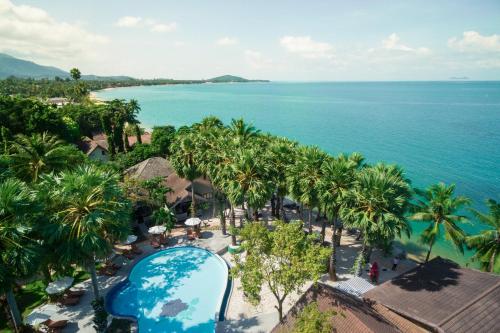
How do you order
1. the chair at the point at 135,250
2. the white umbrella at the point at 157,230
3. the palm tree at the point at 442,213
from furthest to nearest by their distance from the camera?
the white umbrella at the point at 157,230, the chair at the point at 135,250, the palm tree at the point at 442,213

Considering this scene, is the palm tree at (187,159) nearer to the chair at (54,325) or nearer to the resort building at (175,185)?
the resort building at (175,185)

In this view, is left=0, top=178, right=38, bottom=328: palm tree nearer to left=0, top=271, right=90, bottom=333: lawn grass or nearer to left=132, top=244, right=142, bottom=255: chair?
left=0, top=271, right=90, bottom=333: lawn grass

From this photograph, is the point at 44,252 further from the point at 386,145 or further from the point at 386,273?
the point at 386,145

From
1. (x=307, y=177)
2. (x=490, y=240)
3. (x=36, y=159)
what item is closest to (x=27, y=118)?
(x=36, y=159)

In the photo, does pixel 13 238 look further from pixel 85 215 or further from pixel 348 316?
pixel 348 316

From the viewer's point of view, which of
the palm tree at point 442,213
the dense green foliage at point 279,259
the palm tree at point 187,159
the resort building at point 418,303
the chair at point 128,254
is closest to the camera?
the dense green foliage at point 279,259

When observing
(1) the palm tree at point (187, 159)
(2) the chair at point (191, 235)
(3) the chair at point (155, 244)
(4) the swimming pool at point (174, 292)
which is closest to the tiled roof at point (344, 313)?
(4) the swimming pool at point (174, 292)

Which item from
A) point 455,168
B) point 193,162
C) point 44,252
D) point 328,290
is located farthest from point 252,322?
point 455,168
